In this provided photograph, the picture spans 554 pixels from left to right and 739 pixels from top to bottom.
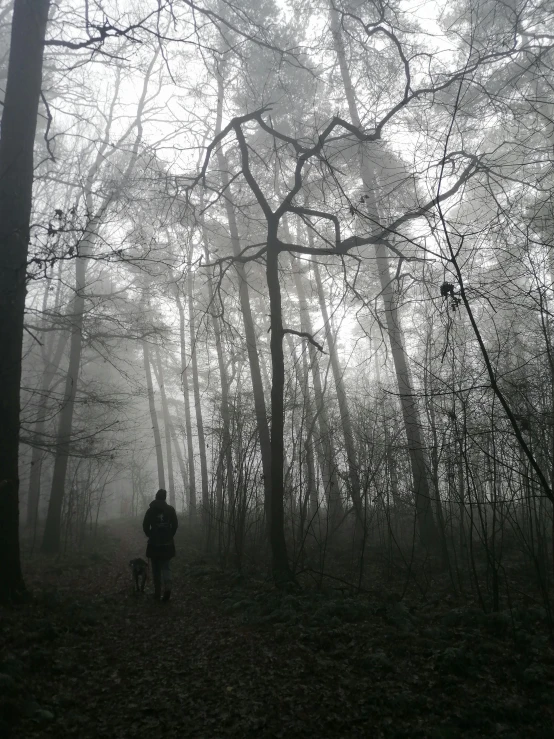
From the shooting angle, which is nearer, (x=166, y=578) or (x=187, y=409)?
(x=166, y=578)

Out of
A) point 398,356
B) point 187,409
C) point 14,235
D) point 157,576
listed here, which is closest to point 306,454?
point 157,576

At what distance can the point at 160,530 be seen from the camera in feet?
24.3

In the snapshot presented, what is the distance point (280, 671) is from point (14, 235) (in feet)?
18.6

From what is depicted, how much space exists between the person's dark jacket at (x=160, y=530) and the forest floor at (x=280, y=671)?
1.24 meters

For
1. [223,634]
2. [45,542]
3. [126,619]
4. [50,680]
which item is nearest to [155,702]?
[50,680]

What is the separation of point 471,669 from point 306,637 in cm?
158

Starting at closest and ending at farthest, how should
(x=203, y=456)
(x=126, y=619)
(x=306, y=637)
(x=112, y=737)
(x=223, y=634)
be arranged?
(x=112, y=737), (x=306, y=637), (x=223, y=634), (x=126, y=619), (x=203, y=456)

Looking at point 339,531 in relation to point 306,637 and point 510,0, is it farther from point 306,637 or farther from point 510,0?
point 510,0

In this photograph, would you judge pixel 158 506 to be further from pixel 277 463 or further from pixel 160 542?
pixel 277 463

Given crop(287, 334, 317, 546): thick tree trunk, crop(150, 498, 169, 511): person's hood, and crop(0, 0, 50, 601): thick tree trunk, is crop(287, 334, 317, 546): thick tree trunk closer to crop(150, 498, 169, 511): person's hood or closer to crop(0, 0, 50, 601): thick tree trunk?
crop(150, 498, 169, 511): person's hood

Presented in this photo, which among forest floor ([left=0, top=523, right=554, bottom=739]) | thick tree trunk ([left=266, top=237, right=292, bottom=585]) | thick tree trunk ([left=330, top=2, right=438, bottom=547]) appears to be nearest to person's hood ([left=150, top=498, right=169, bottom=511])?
forest floor ([left=0, top=523, right=554, bottom=739])

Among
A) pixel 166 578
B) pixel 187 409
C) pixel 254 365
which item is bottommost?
pixel 166 578

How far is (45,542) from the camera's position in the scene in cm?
1185

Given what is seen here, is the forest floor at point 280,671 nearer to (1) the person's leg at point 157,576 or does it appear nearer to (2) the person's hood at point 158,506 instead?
(1) the person's leg at point 157,576
